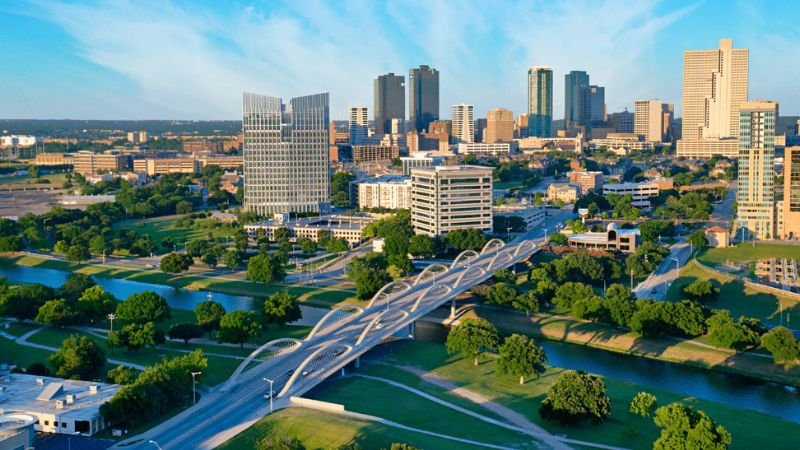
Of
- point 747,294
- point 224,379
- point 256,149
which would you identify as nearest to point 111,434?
point 224,379

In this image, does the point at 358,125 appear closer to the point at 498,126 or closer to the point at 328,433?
the point at 498,126

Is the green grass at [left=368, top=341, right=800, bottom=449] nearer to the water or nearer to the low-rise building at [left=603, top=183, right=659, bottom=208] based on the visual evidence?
the water

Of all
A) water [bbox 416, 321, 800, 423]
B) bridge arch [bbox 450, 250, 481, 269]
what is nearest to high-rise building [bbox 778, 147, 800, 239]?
bridge arch [bbox 450, 250, 481, 269]

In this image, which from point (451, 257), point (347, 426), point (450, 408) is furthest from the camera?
point (451, 257)

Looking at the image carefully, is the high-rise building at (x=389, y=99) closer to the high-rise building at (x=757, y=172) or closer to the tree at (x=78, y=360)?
the high-rise building at (x=757, y=172)

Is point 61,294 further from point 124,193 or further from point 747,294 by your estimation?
point 124,193
